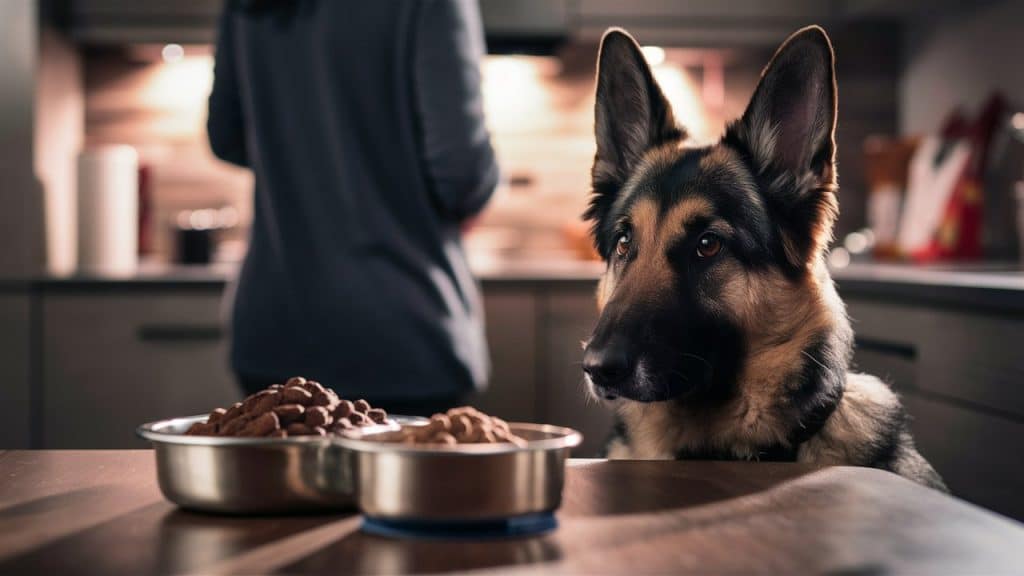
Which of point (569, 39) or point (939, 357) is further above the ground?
point (569, 39)

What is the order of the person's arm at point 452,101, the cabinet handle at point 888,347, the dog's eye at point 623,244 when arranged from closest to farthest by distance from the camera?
the dog's eye at point 623,244 → the person's arm at point 452,101 → the cabinet handle at point 888,347

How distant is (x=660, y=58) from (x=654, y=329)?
2671mm

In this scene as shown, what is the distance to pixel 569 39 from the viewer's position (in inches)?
142

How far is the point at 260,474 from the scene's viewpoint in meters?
0.82

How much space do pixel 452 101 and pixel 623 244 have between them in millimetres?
558

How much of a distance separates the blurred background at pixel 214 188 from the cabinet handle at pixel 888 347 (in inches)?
1.6

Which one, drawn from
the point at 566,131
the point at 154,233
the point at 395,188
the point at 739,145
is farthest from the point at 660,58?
the point at 739,145

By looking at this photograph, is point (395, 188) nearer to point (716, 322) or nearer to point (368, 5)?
point (368, 5)

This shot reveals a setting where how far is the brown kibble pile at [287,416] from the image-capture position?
0.85 meters

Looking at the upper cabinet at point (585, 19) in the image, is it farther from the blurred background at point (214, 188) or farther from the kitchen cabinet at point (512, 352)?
the kitchen cabinet at point (512, 352)

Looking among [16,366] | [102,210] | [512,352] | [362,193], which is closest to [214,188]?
[102,210]

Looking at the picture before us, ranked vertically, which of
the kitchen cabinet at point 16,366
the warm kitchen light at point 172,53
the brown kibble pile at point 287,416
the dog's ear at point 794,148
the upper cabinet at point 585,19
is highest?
the upper cabinet at point 585,19

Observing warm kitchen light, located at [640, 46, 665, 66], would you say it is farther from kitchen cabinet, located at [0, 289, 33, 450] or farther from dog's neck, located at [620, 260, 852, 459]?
dog's neck, located at [620, 260, 852, 459]

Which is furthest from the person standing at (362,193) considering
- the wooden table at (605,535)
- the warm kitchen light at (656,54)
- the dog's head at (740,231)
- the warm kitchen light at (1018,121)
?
the warm kitchen light at (656,54)
